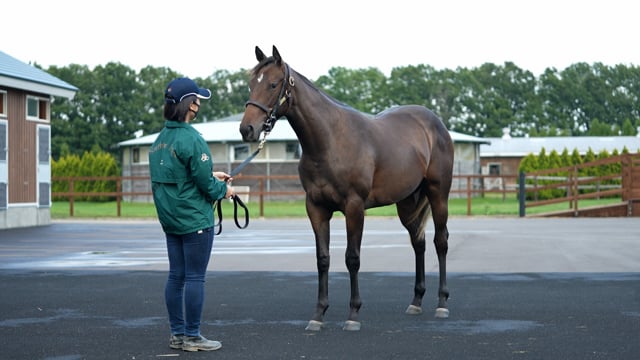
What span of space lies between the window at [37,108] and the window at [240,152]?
71.2 feet

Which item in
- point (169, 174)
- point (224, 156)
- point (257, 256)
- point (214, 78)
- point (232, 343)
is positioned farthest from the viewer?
point (214, 78)

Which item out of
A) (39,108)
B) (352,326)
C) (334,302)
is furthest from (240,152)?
(352,326)

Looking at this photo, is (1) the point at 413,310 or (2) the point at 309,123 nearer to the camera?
(2) the point at 309,123

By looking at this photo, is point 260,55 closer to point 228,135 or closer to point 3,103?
point 3,103

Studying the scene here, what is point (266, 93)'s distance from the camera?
6.50 m

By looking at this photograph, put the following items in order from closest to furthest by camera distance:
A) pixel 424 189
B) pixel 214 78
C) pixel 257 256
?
pixel 424 189
pixel 257 256
pixel 214 78

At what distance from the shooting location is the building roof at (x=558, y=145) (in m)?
65.2

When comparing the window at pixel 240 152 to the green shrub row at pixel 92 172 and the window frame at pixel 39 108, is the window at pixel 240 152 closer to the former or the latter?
the green shrub row at pixel 92 172

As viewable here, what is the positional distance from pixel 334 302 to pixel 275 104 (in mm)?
2518

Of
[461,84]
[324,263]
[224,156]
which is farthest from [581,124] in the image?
[324,263]

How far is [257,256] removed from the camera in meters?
13.7

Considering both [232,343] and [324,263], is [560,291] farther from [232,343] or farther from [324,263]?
[232,343]

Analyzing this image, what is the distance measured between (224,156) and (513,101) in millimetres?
58323

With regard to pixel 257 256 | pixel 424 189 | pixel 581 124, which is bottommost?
pixel 257 256
